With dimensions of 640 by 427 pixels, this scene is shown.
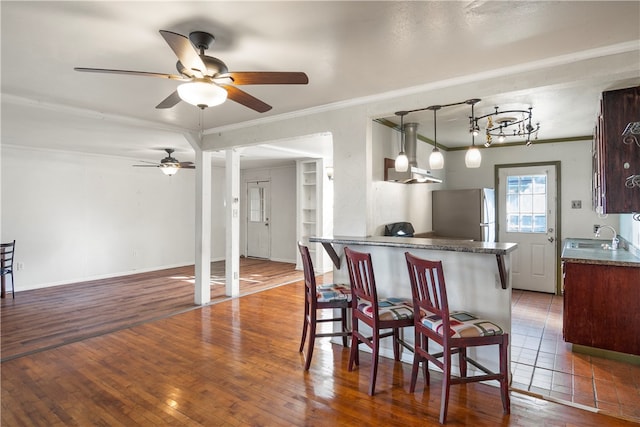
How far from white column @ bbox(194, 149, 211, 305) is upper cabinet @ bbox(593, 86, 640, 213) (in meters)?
4.32

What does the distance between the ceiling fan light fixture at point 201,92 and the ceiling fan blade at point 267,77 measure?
0.37ft

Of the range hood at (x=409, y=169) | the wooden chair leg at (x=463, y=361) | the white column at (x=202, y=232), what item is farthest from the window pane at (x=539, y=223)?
the white column at (x=202, y=232)

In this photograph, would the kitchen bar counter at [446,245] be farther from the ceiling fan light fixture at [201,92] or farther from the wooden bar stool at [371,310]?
the ceiling fan light fixture at [201,92]

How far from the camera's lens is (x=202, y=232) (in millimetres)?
4746

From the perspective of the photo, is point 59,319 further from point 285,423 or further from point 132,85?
point 285,423

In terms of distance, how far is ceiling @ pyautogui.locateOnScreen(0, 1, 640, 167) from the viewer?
6.19 ft

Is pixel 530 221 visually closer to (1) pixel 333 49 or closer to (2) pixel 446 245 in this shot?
(2) pixel 446 245

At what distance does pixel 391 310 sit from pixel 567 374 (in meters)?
1.53

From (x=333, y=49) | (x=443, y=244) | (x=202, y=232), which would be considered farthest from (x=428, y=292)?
(x=202, y=232)

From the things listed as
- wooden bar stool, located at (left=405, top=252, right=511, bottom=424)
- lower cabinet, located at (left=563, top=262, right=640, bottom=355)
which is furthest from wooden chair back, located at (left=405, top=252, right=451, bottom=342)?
lower cabinet, located at (left=563, top=262, right=640, bottom=355)

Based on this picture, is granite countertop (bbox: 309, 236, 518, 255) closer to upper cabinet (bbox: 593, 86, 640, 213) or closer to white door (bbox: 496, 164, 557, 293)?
upper cabinet (bbox: 593, 86, 640, 213)

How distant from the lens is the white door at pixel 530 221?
17.4ft

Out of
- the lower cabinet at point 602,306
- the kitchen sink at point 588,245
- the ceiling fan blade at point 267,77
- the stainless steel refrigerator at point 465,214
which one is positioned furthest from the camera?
the stainless steel refrigerator at point 465,214

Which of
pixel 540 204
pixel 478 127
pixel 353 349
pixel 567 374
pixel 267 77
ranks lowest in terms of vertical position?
pixel 567 374
